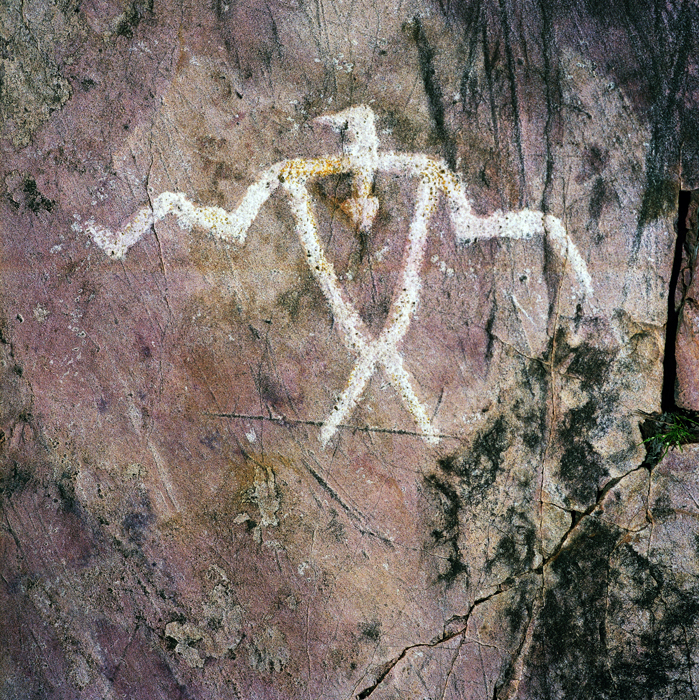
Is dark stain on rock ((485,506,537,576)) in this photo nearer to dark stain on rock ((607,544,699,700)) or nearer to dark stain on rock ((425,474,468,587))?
dark stain on rock ((425,474,468,587))

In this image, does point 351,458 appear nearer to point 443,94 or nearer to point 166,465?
point 166,465

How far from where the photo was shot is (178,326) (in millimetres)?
2605

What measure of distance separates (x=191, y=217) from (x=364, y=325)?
972 millimetres

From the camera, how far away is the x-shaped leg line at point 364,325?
8.46ft

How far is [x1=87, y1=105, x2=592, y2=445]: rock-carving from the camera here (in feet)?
8.43

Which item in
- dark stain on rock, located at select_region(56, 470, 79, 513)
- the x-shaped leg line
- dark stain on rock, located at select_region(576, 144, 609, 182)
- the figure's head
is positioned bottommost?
dark stain on rock, located at select_region(56, 470, 79, 513)

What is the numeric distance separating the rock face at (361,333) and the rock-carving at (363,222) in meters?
0.01

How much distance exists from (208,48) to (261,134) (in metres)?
0.48

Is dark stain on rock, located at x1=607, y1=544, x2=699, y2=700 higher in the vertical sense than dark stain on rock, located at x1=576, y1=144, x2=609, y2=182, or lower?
lower

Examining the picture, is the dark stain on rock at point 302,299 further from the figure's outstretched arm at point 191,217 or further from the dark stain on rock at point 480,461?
the dark stain on rock at point 480,461

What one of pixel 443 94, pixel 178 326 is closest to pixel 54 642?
pixel 178 326

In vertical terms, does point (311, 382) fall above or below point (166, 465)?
above

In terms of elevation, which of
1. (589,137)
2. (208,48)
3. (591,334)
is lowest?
(591,334)

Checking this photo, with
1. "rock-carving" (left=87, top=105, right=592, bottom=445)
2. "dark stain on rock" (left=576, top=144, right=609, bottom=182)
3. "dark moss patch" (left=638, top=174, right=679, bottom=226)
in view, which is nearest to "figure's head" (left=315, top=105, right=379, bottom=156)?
"rock-carving" (left=87, top=105, right=592, bottom=445)
